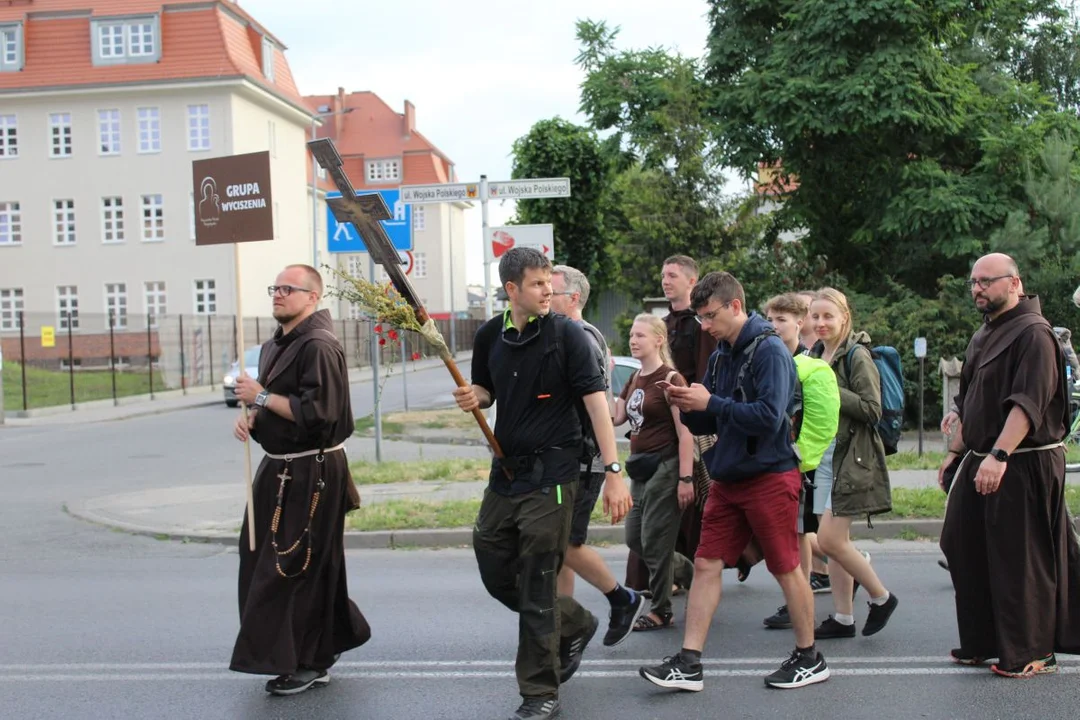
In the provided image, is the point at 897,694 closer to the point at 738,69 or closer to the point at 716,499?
the point at 716,499

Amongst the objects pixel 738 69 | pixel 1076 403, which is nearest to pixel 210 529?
pixel 1076 403

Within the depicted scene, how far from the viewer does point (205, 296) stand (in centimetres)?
4566

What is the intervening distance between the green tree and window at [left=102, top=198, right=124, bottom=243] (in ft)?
74.5

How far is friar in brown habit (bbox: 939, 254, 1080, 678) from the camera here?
4.93m

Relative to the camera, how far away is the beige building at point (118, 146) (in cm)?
4428

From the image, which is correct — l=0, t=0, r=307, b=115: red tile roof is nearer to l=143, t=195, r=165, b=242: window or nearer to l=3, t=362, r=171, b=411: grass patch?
l=143, t=195, r=165, b=242: window

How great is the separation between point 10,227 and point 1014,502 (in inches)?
1915

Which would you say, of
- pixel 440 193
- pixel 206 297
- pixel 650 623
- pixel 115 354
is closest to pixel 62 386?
pixel 115 354

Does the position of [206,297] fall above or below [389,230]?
above

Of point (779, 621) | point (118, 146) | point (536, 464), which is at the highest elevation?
point (118, 146)

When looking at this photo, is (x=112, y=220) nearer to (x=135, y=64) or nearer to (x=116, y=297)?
(x=116, y=297)

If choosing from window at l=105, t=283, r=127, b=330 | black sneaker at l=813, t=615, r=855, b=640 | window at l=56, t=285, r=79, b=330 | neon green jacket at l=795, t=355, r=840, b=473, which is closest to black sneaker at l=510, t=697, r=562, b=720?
neon green jacket at l=795, t=355, r=840, b=473

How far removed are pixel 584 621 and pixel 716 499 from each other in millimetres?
853

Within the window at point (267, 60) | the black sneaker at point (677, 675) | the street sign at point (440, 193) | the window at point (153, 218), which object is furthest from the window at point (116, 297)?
the black sneaker at point (677, 675)
